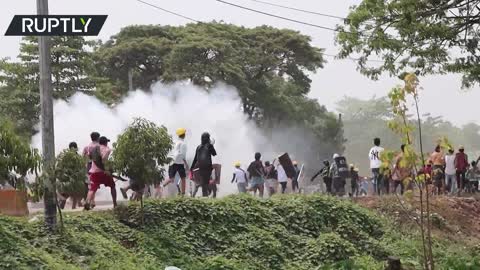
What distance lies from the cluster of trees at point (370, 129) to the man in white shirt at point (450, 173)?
198ft

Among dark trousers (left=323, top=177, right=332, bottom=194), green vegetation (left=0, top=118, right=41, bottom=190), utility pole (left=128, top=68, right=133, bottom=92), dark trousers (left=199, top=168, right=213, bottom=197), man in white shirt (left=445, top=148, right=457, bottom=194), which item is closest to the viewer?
green vegetation (left=0, top=118, right=41, bottom=190)

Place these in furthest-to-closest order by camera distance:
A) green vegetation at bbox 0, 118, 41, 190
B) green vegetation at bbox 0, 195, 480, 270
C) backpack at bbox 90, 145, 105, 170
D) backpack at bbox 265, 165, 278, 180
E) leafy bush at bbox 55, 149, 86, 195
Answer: backpack at bbox 265, 165, 278, 180 < backpack at bbox 90, 145, 105, 170 < leafy bush at bbox 55, 149, 86, 195 < green vegetation at bbox 0, 195, 480, 270 < green vegetation at bbox 0, 118, 41, 190

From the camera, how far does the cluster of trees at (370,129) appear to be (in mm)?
89062

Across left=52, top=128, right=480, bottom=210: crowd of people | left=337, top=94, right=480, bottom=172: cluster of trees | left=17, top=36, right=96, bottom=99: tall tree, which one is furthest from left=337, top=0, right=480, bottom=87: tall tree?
left=337, top=94, right=480, bottom=172: cluster of trees

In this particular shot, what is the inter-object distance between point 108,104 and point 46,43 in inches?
914

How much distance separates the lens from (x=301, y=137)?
46.4m

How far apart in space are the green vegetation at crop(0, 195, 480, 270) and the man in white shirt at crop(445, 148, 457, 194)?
4927 millimetres

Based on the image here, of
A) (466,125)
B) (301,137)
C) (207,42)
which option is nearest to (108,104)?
(207,42)

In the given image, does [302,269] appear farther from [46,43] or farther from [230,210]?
[46,43]

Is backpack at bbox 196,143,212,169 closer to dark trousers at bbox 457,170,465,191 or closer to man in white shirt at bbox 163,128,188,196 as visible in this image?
man in white shirt at bbox 163,128,188,196

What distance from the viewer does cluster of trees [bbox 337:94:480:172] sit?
292ft

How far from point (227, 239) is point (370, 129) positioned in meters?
86.6


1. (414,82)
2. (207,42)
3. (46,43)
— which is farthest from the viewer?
(207,42)

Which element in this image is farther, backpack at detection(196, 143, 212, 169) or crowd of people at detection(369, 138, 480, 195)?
crowd of people at detection(369, 138, 480, 195)
